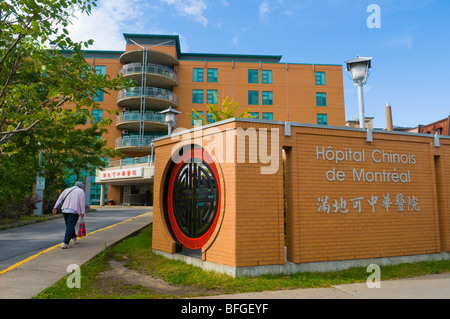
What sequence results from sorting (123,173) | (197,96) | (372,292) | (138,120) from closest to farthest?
1. (372,292)
2. (123,173)
3. (138,120)
4. (197,96)

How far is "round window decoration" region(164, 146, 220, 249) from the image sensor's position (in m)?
6.99

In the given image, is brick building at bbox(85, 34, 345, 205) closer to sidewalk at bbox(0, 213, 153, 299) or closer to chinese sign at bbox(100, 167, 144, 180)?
chinese sign at bbox(100, 167, 144, 180)

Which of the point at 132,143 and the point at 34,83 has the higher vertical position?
the point at 132,143

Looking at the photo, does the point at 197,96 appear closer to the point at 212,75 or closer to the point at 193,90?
the point at 193,90

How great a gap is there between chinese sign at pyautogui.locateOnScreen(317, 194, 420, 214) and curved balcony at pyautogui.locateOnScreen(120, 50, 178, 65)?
36.6 metres

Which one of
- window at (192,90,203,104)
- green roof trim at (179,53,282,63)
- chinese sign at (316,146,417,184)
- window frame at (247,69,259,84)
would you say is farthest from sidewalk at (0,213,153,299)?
green roof trim at (179,53,282,63)

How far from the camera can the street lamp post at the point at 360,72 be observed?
776cm

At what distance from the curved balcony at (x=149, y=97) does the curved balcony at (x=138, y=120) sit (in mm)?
1312

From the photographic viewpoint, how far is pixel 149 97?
1517 inches

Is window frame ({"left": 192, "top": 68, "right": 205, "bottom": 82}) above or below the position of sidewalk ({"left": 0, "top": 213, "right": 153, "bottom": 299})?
above

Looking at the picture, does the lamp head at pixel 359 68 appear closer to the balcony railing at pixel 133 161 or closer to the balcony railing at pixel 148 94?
the balcony railing at pixel 133 161

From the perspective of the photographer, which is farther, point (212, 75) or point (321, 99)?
point (321, 99)

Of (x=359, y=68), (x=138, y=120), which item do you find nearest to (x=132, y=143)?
(x=138, y=120)

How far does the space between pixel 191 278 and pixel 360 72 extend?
580 centimetres
